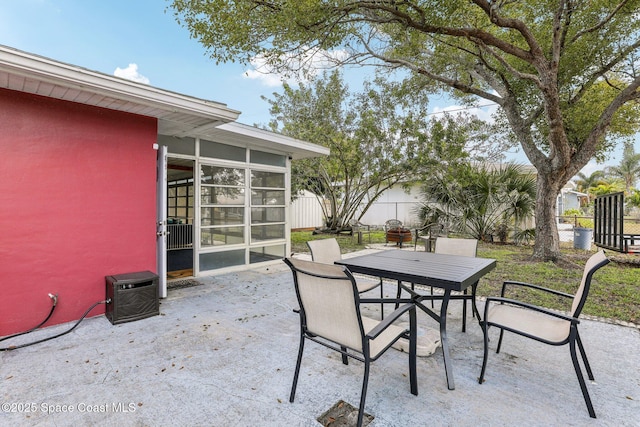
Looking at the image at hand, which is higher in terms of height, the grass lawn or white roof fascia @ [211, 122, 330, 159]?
white roof fascia @ [211, 122, 330, 159]

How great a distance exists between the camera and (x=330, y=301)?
1910mm

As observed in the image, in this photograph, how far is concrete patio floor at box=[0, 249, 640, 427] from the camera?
1.93m

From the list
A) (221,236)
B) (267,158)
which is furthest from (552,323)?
(267,158)

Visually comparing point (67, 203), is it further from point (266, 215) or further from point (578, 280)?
point (578, 280)

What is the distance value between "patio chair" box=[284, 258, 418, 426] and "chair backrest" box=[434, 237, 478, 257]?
1906mm

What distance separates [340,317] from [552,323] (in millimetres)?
1801

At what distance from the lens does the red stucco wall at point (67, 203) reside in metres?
3.07

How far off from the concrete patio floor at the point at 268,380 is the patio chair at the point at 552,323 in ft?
0.72

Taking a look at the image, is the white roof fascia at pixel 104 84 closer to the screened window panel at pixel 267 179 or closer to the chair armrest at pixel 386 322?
the screened window panel at pixel 267 179

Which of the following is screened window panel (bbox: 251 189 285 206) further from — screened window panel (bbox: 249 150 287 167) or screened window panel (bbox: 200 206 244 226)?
screened window panel (bbox: 249 150 287 167)

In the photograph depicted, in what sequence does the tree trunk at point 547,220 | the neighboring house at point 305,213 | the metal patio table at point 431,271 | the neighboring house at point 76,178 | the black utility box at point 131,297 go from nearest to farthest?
the metal patio table at point 431,271, the neighboring house at point 76,178, the black utility box at point 131,297, the tree trunk at point 547,220, the neighboring house at point 305,213

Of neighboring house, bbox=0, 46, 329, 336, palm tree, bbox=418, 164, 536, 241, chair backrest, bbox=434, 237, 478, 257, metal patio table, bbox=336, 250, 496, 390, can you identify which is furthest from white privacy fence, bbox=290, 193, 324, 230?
metal patio table, bbox=336, 250, 496, 390

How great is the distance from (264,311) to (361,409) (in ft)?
7.51

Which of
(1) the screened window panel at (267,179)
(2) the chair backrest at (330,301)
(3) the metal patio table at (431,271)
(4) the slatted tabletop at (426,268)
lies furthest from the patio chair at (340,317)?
(1) the screened window panel at (267,179)
